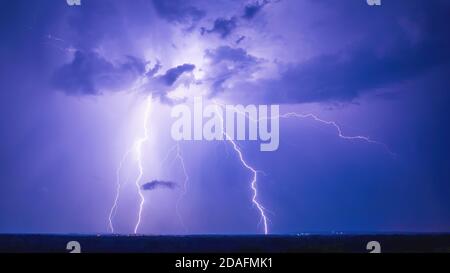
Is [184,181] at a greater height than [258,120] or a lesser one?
lesser

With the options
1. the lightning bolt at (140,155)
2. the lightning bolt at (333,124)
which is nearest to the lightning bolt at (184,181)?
the lightning bolt at (140,155)

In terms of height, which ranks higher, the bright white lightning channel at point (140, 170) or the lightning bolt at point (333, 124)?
the lightning bolt at point (333, 124)

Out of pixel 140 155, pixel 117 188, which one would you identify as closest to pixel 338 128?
pixel 140 155

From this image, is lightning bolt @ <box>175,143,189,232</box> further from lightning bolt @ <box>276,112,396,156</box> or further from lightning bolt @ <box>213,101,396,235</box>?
lightning bolt @ <box>276,112,396,156</box>

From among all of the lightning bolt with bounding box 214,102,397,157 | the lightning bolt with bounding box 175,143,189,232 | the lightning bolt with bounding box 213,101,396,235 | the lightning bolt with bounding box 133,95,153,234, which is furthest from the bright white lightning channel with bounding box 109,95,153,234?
the lightning bolt with bounding box 214,102,397,157

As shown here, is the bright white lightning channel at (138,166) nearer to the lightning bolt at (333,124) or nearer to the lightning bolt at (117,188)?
the lightning bolt at (117,188)

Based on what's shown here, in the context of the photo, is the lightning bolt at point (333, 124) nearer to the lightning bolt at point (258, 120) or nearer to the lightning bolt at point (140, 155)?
the lightning bolt at point (258, 120)

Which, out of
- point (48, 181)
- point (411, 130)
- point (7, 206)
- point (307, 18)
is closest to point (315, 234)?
point (411, 130)

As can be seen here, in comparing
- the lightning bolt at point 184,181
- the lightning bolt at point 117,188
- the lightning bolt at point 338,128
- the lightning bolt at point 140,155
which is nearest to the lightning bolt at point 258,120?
the lightning bolt at point 338,128

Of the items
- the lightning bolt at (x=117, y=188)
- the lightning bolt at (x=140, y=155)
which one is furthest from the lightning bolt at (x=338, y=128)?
the lightning bolt at (x=117, y=188)

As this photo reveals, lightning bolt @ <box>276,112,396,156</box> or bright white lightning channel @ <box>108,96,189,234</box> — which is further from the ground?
lightning bolt @ <box>276,112,396,156</box>

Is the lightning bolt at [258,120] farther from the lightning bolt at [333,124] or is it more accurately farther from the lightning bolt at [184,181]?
the lightning bolt at [184,181]

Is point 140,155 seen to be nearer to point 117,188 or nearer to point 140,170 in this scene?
point 140,170

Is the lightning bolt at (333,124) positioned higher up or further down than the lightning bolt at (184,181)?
higher up
